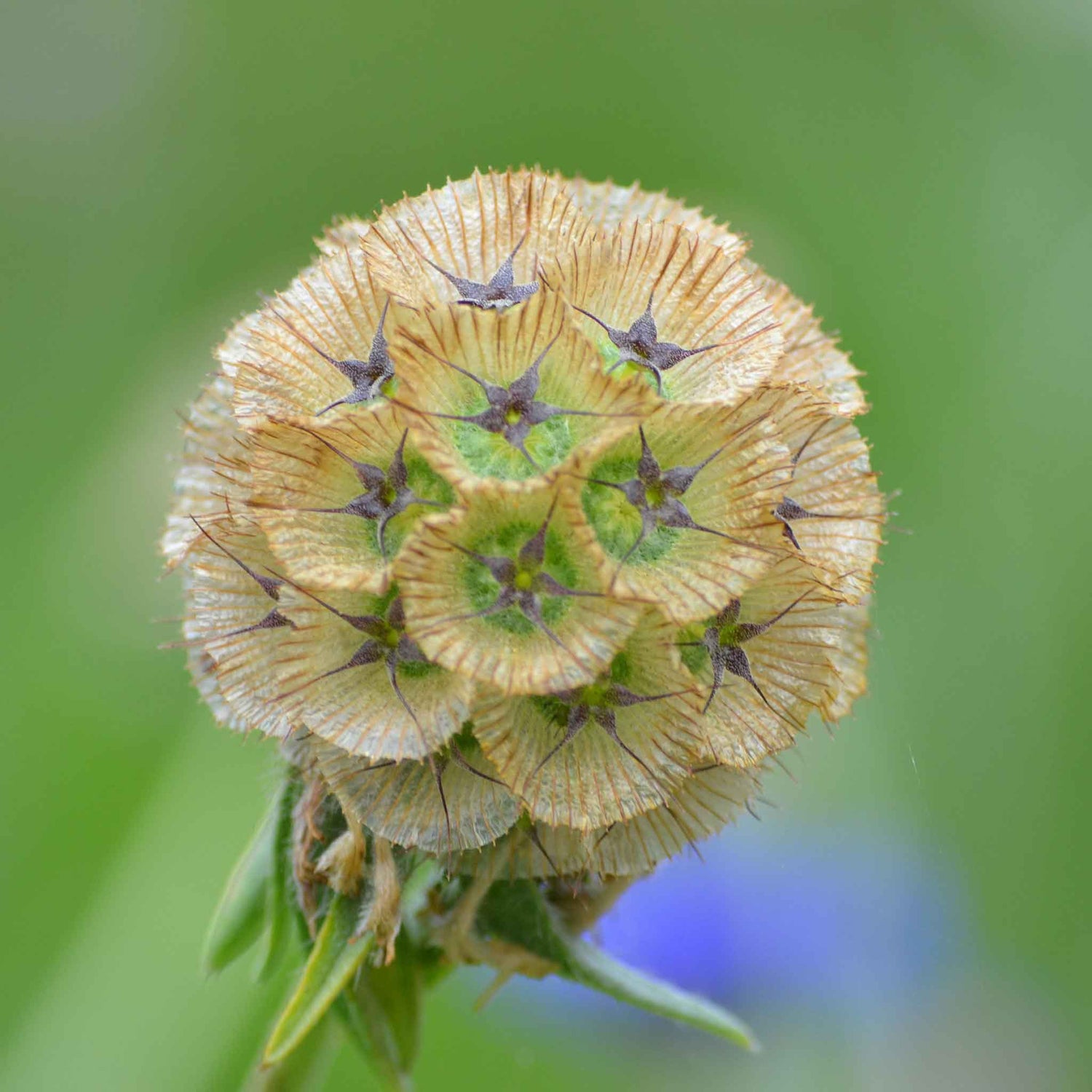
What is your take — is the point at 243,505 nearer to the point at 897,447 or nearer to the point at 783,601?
the point at 783,601

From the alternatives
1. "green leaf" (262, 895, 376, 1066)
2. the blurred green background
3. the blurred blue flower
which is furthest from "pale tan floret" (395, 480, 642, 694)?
the blurred blue flower

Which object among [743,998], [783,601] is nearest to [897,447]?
[743,998]

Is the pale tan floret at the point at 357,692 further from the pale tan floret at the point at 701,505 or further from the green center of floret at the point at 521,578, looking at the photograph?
the pale tan floret at the point at 701,505

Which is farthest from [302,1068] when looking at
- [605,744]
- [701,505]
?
[701,505]

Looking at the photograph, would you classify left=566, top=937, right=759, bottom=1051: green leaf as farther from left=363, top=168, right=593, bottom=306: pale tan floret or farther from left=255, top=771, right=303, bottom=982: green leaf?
left=363, top=168, right=593, bottom=306: pale tan floret

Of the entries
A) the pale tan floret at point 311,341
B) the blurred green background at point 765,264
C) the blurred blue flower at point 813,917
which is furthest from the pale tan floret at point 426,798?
the blurred blue flower at point 813,917

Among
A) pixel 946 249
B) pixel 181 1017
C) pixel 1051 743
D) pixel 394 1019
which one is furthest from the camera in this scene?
pixel 946 249

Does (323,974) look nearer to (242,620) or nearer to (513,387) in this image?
(242,620)

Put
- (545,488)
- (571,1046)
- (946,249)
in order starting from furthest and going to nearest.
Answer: (946,249) < (571,1046) < (545,488)
